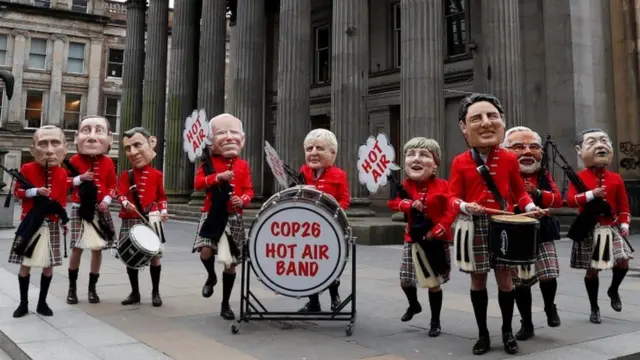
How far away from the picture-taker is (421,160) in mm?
5508

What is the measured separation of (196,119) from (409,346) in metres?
4.35

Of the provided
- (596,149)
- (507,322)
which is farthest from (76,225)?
(596,149)

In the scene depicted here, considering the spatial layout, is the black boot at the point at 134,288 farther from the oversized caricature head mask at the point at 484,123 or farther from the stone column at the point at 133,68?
the stone column at the point at 133,68

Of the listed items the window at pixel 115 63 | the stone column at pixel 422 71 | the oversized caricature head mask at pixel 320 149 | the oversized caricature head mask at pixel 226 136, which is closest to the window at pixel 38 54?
the window at pixel 115 63

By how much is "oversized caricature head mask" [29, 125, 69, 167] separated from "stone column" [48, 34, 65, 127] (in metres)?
40.9

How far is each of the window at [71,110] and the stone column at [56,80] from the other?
2.03ft

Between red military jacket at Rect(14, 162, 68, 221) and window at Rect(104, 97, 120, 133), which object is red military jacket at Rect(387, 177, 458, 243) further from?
window at Rect(104, 97, 120, 133)

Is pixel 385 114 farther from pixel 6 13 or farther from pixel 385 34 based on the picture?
pixel 6 13

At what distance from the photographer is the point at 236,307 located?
6.55 meters

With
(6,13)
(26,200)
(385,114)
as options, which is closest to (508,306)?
(26,200)

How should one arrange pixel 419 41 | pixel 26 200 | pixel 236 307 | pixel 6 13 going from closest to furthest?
pixel 26 200
pixel 236 307
pixel 419 41
pixel 6 13

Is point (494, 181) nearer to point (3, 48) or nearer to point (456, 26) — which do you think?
point (456, 26)

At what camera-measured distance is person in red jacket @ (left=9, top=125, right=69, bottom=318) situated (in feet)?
19.4

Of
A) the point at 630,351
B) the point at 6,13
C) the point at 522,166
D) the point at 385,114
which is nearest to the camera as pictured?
the point at 630,351
